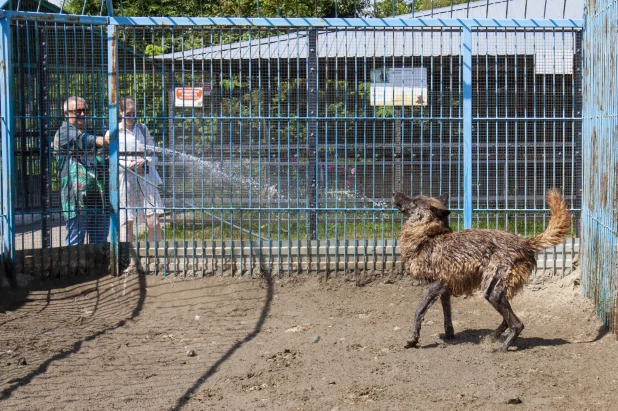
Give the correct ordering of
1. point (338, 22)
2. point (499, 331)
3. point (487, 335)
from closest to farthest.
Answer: point (499, 331) → point (487, 335) → point (338, 22)

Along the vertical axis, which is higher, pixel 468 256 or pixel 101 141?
pixel 101 141

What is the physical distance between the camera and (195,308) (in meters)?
8.52

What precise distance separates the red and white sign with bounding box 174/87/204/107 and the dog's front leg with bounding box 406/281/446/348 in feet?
11.6

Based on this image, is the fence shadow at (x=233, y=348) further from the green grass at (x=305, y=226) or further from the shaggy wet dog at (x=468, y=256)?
the shaggy wet dog at (x=468, y=256)

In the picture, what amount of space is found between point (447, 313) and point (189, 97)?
378cm

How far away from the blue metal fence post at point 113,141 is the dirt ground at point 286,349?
0.36 meters

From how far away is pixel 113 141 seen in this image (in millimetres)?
9086

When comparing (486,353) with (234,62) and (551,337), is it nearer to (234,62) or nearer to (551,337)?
(551,337)

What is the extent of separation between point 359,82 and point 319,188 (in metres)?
1.23

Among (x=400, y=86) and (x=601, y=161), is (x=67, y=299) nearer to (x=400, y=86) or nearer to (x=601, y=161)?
(x=400, y=86)

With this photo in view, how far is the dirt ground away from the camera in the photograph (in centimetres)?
566

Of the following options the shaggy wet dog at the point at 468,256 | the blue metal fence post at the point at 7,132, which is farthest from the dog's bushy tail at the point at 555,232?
the blue metal fence post at the point at 7,132

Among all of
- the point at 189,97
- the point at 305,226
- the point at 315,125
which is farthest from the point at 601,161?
the point at 189,97

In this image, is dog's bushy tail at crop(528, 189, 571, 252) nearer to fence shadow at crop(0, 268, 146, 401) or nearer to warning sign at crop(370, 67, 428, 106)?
warning sign at crop(370, 67, 428, 106)
